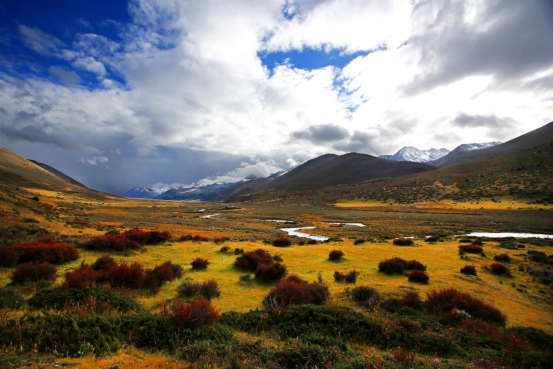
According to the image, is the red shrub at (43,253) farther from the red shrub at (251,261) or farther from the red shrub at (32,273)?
the red shrub at (251,261)

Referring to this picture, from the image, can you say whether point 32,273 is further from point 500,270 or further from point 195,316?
point 500,270

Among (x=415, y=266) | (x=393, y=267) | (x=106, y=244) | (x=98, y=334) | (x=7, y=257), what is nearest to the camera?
(x=98, y=334)

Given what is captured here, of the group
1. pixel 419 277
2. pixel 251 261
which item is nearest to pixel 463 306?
pixel 419 277

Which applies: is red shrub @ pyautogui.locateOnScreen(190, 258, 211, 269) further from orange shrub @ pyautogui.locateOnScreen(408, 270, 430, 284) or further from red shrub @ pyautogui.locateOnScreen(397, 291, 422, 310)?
orange shrub @ pyautogui.locateOnScreen(408, 270, 430, 284)

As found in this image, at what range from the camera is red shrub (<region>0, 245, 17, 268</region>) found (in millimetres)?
10911

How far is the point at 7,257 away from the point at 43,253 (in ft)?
4.17

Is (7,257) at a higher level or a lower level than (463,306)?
higher

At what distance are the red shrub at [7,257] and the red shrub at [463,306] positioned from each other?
1933cm

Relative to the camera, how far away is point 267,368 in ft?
16.4

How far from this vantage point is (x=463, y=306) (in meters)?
9.42

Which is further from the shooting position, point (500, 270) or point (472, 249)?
point (472, 249)

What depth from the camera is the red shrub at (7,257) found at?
10.9 metres

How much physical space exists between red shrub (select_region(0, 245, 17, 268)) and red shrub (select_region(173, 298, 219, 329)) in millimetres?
10714

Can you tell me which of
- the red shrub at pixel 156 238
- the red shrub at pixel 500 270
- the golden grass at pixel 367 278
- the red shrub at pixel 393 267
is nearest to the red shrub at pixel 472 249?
the golden grass at pixel 367 278
